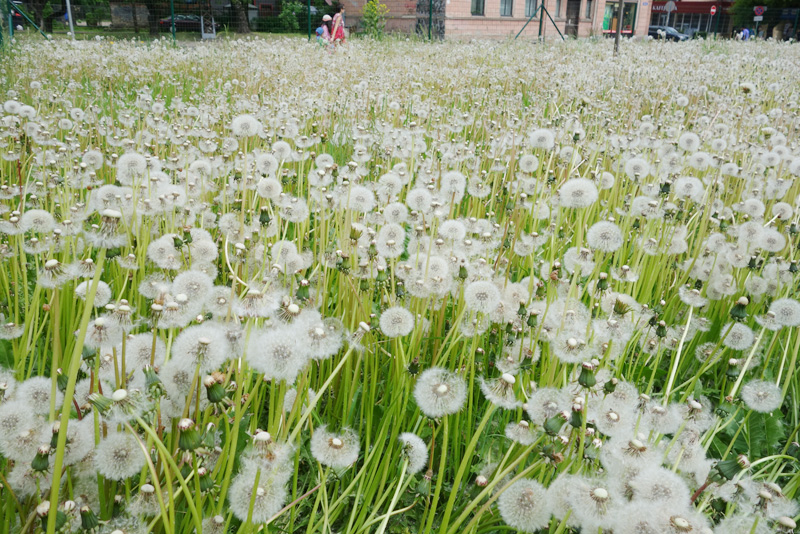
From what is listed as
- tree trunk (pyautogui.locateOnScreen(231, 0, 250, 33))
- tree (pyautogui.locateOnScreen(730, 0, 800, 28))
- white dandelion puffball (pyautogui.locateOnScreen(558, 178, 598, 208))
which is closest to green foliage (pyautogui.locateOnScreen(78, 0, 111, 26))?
tree trunk (pyautogui.locateOnScreen(231, 0, 250, 33))

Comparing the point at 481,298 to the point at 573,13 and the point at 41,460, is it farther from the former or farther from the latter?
the point at 573,13

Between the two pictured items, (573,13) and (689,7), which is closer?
(573,13)

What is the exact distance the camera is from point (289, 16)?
29906 mm

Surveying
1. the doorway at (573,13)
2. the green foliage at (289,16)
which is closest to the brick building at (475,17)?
the doorway at (573,13)

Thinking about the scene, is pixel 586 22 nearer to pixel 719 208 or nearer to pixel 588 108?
pixel 588 108

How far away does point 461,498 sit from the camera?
4.87ft

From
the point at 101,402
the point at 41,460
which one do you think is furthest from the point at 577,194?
the point at 41,460

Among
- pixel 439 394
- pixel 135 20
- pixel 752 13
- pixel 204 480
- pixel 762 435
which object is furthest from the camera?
pixel 752 13

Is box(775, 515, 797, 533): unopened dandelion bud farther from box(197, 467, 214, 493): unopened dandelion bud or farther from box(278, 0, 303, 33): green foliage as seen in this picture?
box(278, 0, 303, 33): green foliage

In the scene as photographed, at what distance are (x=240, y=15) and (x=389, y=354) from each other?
29.6 metres

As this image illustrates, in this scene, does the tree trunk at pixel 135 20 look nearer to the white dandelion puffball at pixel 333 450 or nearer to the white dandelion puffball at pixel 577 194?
the white dandelion puffball at pixel 577 194

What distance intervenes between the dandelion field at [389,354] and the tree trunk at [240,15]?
25095mm

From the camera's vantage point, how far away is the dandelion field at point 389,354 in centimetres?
104

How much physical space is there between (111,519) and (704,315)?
2.31 m
